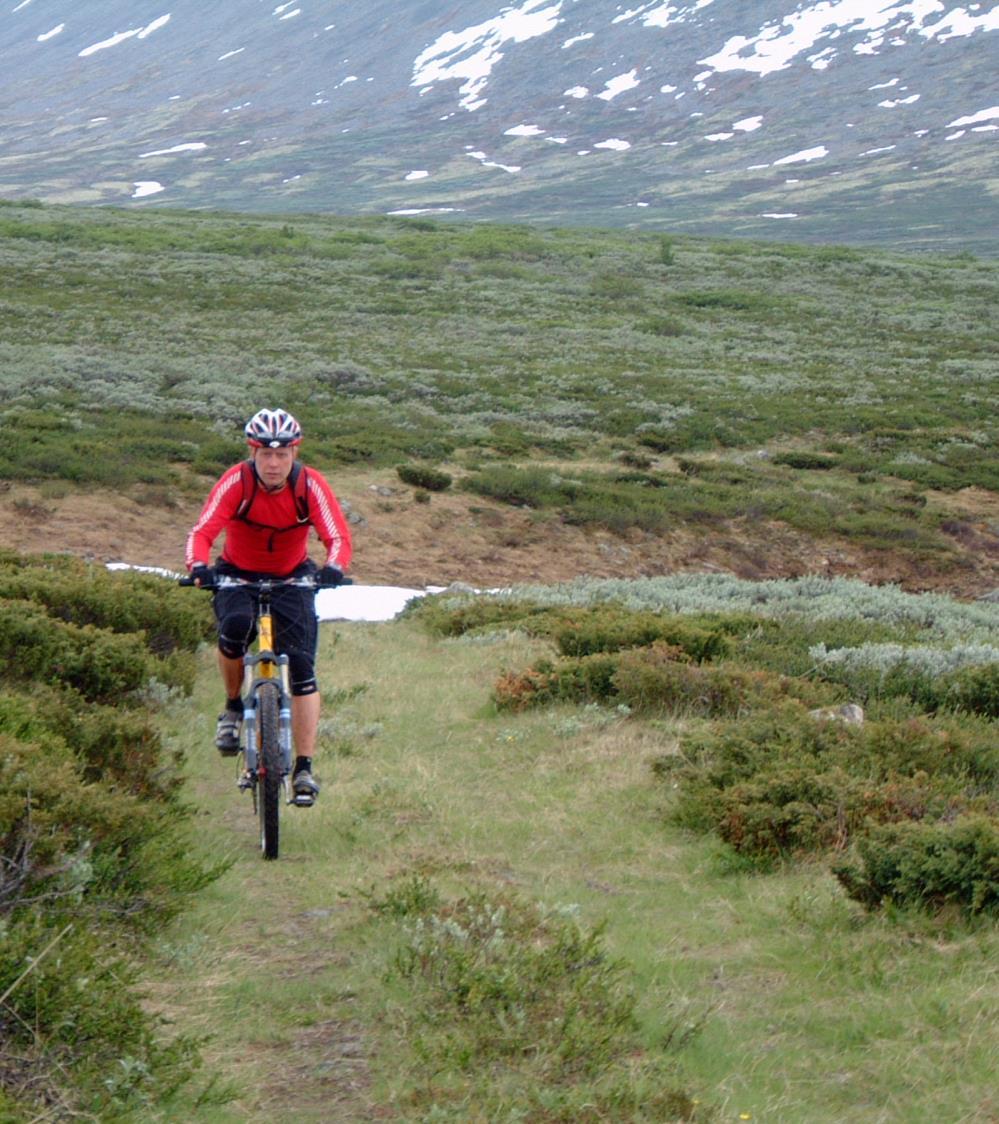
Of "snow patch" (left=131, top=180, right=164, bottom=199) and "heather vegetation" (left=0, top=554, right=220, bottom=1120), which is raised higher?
"heather vegetation" (left=0, top=554, right=220, bottom=1120)

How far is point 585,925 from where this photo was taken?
5395mm

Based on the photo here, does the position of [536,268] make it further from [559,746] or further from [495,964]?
[495,964]

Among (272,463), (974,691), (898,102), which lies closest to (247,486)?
(272,463)

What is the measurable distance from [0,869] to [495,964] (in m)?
1.72

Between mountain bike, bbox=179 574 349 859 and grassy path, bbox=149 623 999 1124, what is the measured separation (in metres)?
0.27

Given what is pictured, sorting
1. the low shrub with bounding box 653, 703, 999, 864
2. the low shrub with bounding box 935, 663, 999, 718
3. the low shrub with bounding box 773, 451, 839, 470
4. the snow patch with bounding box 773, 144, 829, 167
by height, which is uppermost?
the low shrub with bounding box 653, 703, 999, 864

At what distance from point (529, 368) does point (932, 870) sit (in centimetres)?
3185

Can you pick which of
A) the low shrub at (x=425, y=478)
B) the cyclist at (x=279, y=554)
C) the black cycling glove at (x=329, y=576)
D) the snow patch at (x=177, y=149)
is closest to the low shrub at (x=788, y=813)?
the cyclist at (x=279, y=554)

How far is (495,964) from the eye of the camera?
4598 millimetres

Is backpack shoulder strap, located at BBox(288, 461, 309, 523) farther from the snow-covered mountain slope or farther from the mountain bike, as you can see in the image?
the snow-covered mountain slope

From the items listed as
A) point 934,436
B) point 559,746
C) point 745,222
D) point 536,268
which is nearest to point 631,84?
point 745,222

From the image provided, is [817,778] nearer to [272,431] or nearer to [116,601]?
[272,431]

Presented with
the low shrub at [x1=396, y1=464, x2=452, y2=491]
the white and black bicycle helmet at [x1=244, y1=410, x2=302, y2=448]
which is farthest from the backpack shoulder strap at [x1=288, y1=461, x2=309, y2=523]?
the low shrub at [x1=396, y1=464, x2=452, y2=491]

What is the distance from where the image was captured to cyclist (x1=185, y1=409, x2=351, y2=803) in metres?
6.44
